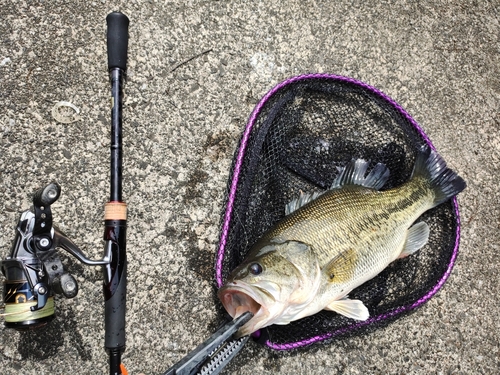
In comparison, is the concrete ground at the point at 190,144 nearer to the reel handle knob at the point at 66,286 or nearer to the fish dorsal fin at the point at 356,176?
the reel handle knob at the point at 66,286

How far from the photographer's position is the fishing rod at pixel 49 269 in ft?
6.14

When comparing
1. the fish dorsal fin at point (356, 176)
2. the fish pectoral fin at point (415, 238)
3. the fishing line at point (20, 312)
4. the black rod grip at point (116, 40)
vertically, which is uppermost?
the black rod grip at point (116, 40)

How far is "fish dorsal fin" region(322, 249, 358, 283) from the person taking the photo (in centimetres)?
214

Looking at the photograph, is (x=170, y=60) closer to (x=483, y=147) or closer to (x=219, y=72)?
(x=219, y=72)

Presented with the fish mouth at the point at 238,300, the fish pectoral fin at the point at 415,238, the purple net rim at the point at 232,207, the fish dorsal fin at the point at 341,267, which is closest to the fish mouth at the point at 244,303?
the fish mouth at the point at 238,300

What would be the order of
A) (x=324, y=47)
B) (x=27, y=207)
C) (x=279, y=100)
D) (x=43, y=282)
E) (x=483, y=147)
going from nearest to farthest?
(x=43, y=282), (x=27, y=207), (x=279, y=100), (x=324, y=47), (x=483, y=147)

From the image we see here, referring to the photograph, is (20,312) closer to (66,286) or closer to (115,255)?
(66,286)

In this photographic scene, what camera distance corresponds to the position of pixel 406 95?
2895 mm

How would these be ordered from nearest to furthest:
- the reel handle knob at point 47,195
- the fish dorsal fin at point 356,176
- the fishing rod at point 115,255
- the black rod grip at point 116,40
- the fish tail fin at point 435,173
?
1. the reel handle knob at point 47,195
2. the fishing rod at point 115,255
3. the black rod grip at point 116,40
4. the fish dorsal fin at point 356,176
5. the fish tail fin at point 435,173

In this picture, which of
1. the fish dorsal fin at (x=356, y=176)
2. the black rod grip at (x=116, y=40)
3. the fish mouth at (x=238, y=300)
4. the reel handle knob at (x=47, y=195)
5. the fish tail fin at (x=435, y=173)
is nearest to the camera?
the reel handle knob at (x=47, y=195)

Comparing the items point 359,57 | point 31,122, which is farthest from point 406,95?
point 31,122

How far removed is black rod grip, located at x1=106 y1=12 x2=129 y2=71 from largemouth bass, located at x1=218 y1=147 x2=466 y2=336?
108 cm

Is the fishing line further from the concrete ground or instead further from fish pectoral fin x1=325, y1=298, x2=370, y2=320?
fish pectoral fin x1=325, y1=298, x2=370, y2=320

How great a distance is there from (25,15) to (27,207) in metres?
0.97
